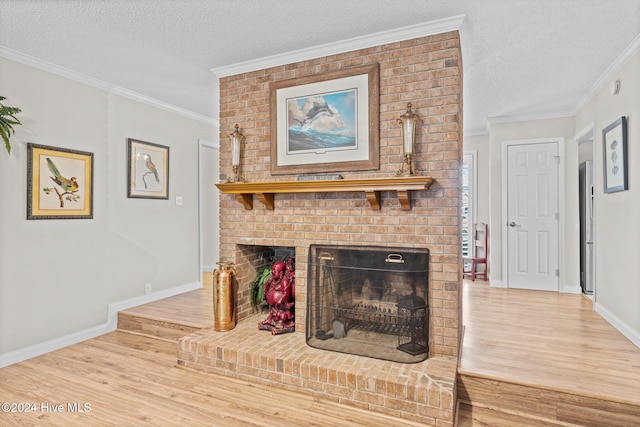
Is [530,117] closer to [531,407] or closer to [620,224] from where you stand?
[620,224]

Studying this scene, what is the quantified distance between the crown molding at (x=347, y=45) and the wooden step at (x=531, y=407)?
2.36 m

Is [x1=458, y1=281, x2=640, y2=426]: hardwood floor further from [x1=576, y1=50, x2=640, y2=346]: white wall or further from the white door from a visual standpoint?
the white door

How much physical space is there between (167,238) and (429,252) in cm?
319

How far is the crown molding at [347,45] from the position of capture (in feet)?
8.39

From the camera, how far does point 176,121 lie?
4566 mm

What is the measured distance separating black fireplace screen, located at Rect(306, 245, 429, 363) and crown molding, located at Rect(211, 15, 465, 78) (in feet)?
5.07

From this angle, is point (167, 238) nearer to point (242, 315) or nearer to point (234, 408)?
point (242, 315)

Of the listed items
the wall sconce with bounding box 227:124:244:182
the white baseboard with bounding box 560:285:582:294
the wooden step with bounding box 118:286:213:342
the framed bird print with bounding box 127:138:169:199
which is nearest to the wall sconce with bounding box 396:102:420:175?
the wall sconce with bounding box 227:124:244:182

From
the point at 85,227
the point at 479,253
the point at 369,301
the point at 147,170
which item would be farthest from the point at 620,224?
the point at 85,227

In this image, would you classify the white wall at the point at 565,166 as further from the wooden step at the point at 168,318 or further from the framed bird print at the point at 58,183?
the framed bird print at the point at 58,183

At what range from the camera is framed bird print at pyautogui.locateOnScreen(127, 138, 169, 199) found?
3982 mm

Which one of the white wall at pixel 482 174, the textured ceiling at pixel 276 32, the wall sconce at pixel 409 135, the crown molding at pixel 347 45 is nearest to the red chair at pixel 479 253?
the white wall at pixel 482 174

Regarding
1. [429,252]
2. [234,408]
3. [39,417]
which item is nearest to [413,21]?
[429,252]

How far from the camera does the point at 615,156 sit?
3346 millimetres
